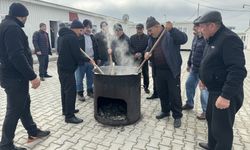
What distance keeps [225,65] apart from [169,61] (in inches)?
57.4

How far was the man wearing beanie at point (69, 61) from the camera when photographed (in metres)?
3.94

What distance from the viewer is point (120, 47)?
5691mm

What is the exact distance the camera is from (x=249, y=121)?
440cm

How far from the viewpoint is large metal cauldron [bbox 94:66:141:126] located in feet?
12.4

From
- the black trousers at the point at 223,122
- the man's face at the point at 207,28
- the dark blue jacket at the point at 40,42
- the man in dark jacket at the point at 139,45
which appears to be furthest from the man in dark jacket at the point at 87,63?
the black trousers at the point at 223,122

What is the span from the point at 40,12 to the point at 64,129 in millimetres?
11283

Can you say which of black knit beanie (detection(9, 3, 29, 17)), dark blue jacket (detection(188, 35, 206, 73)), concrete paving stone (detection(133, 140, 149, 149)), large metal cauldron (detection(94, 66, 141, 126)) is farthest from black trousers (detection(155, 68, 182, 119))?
black knit beanie (detection(9, 3, 29, 17))

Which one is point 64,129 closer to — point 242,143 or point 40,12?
point 242,143

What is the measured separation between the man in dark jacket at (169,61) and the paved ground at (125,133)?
15.2 inches

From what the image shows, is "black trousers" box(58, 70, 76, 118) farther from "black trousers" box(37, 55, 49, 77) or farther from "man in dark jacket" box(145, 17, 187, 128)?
"black trousers" box(37, 55, 49, 77)

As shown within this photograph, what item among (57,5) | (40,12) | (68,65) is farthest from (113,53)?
(57,5)

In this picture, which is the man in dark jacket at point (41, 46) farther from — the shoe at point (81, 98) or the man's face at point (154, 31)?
the man's face at point (154, 31)

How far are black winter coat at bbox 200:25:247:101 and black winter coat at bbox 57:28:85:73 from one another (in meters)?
2.20

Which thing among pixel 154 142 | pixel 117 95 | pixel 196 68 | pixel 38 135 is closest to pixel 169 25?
pixel 196 68
